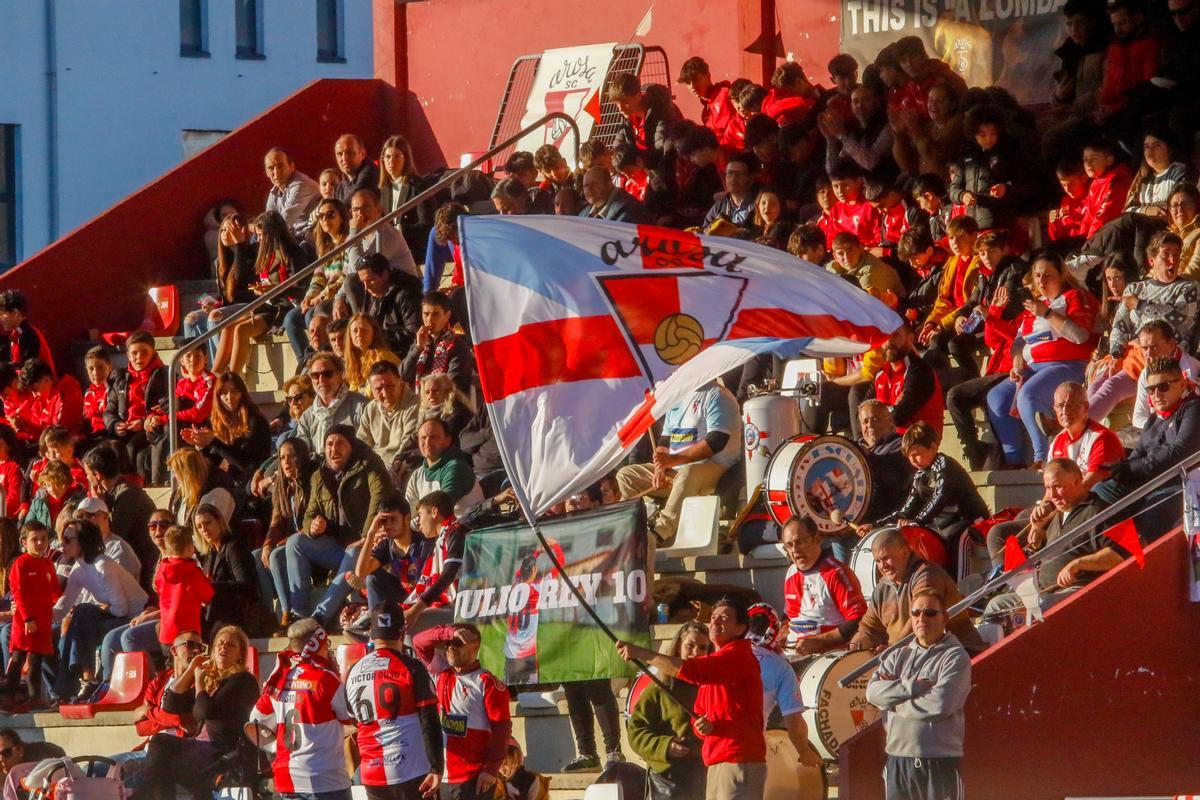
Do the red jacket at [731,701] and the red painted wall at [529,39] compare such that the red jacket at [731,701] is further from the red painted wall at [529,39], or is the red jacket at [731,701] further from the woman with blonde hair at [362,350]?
the red painted wall at [529,39]

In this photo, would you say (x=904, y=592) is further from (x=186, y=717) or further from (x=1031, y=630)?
(x=186, y=717)

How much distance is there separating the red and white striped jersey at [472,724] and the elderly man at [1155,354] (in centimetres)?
375

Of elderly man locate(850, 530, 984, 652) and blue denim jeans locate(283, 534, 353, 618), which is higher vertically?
blue denim jeans locate(283, 534, 353, 618)

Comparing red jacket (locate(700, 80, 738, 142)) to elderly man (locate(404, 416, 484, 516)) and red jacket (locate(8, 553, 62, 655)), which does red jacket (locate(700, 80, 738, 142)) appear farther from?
red jacket (locate(8, 553, 62, 655))

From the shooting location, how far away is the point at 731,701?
11.3m

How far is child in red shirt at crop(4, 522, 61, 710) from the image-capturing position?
1573 centimetres

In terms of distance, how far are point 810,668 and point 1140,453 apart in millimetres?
2004

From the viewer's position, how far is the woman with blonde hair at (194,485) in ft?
51.6

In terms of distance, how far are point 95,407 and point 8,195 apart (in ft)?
59.9

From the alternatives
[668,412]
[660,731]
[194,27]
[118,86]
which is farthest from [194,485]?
[194,27]

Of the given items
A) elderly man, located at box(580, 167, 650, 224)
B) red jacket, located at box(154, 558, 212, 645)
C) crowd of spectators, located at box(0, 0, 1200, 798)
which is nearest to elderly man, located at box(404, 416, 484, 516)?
crowd of spectators, located at box(0, 0, 1200, 798)

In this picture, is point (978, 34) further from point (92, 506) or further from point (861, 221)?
point (92, 506)

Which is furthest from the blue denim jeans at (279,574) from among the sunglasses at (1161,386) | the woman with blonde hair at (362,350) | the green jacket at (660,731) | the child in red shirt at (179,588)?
the sunglasses at (1161,386)

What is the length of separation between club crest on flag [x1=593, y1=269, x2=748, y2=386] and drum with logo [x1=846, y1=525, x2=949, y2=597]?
2206 mm
